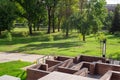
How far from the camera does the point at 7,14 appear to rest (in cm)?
4594

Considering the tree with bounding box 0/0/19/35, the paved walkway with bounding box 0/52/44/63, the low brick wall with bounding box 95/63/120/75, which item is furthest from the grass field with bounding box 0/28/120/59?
the low brick wall with bounding box 95/63/120/75

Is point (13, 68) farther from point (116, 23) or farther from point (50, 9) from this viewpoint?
point (116, 23)

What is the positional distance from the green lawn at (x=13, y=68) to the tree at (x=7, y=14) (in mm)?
23559

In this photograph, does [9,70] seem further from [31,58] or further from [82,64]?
[82,64]

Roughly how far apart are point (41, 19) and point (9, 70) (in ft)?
120

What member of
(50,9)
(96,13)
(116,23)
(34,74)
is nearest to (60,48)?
(96,13)

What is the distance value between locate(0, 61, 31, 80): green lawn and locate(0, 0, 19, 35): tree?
2356 centimetres

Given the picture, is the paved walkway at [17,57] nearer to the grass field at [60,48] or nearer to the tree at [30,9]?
the grass field at [60,48]

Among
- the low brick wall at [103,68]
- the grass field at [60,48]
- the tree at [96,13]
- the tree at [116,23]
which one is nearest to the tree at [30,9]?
the grass field at [60,48]

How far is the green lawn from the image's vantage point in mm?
19500

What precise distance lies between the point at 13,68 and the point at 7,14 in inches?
1061

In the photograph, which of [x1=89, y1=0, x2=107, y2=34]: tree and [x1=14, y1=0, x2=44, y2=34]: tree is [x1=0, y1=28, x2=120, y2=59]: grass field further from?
[x1=14, y1=0, x2=44, y2=34]: tree

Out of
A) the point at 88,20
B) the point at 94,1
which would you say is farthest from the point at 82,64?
the point at 94,1

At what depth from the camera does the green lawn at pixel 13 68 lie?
19.5m
